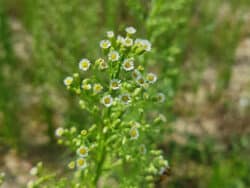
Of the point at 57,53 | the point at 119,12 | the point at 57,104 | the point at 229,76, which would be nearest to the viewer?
the point at 57,53

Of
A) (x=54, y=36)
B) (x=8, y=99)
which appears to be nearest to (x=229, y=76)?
(x=54, y=36)

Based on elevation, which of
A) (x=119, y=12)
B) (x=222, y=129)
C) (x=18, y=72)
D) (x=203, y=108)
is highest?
(x=119, y=12)

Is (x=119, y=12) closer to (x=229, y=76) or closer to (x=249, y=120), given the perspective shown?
(x=229, y=76)

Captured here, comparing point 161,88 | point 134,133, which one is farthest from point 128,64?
point 161,88

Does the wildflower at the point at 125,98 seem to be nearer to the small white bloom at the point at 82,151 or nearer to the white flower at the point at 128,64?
the white flower at the point at 128,64

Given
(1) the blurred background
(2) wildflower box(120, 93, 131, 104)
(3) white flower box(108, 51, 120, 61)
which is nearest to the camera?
(3) white flower box(108, 51, 120, 61)

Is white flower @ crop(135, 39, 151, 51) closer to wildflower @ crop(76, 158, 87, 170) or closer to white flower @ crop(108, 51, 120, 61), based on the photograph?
white flower @ crop(108, 51, 120, 61)

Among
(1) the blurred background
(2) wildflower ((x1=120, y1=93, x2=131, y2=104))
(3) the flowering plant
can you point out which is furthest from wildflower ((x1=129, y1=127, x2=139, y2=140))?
(1) the blurred background

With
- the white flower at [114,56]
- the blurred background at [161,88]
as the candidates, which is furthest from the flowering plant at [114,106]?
the blurred background at [161,88]
